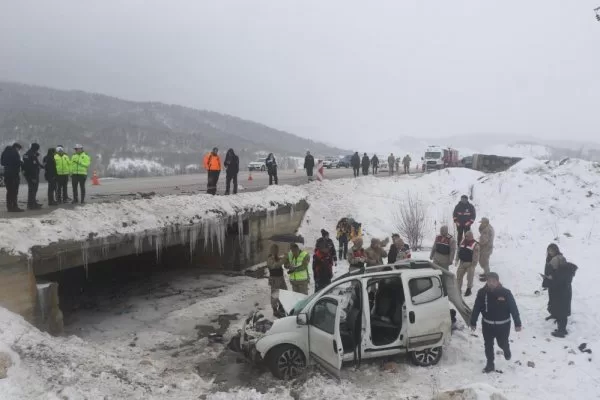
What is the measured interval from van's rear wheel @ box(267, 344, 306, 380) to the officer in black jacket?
3.12 m

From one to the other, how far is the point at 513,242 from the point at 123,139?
384 feet

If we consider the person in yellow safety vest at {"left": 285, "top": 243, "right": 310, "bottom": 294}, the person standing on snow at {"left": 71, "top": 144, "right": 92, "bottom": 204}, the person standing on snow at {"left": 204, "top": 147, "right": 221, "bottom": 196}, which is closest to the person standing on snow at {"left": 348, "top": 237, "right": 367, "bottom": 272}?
the person in yellow safety vest at {"left": 285, "top": 243, "right": 310, "bottom": 294}

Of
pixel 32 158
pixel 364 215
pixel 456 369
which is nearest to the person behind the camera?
pixel 456 369

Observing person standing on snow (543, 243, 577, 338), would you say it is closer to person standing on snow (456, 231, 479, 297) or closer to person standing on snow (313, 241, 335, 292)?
person standing on snow (456, 231, 479, 297)

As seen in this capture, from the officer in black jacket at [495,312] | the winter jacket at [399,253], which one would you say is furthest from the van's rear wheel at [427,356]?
the winter jacket at [399,253]

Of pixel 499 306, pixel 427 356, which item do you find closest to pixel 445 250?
pixel 499 306

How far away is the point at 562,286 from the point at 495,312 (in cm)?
211

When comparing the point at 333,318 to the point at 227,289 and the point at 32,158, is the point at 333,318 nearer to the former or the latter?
the point at 227,289

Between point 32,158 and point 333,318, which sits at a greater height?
point 32,158

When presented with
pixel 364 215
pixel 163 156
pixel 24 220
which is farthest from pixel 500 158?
pixel 163 156

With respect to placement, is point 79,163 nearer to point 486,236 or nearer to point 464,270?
point 464,270

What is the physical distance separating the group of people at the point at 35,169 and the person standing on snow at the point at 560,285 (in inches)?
454

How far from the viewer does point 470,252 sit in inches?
422

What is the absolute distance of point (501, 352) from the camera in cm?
835
